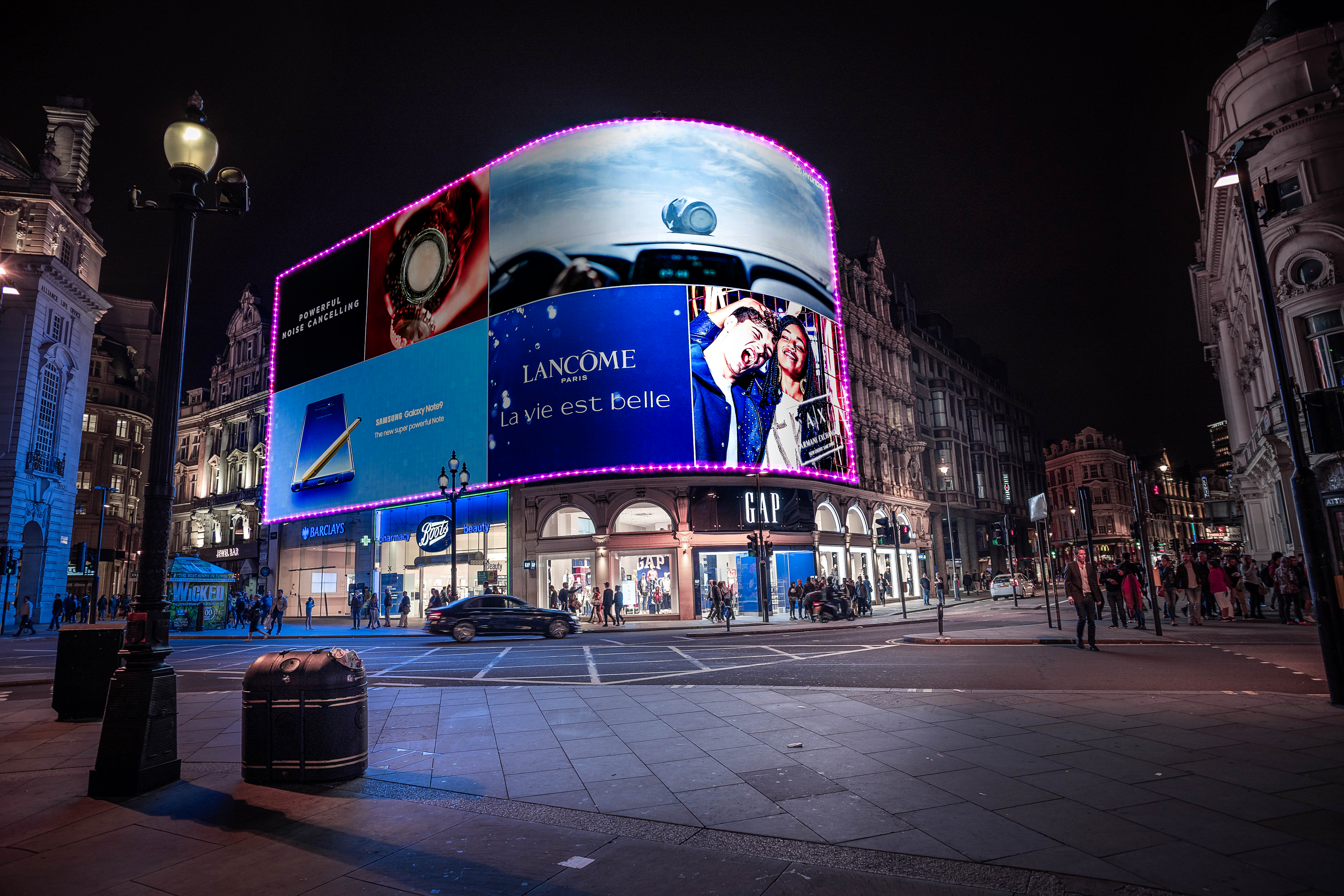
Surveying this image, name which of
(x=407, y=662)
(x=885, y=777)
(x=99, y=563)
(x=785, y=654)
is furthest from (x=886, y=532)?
(x=99, y=563)

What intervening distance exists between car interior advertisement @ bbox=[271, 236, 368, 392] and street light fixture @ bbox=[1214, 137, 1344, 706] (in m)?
43.5

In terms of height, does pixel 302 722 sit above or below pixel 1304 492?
below

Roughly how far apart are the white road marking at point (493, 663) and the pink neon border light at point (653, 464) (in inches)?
536

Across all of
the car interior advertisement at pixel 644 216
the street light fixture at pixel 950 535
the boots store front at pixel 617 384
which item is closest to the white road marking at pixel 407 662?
the boots store front at pixel 617 384

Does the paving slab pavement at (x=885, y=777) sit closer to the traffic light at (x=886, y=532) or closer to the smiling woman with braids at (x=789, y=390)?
the smiling woman with braids at (x=789, y=390)

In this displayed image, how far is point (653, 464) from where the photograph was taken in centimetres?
3275

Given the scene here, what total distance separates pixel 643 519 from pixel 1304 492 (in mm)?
28537

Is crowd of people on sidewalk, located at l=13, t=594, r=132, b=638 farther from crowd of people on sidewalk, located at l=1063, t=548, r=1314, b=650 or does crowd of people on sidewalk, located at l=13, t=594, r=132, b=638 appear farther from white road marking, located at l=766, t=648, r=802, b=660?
crowd of people on sidewalk, located at l=1063, t=548, r=1314, b=650

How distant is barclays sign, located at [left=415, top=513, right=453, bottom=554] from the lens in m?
37.1

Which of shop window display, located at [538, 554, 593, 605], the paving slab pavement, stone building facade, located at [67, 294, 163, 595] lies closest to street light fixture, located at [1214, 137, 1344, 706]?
the paving slab pavement

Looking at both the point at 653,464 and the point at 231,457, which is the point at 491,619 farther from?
the point at 231,457

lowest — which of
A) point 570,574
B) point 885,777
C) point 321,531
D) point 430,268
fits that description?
point 885,777

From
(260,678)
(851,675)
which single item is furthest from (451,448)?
(260,678)

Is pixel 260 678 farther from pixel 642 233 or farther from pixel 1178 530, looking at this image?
pixel 1178 530
